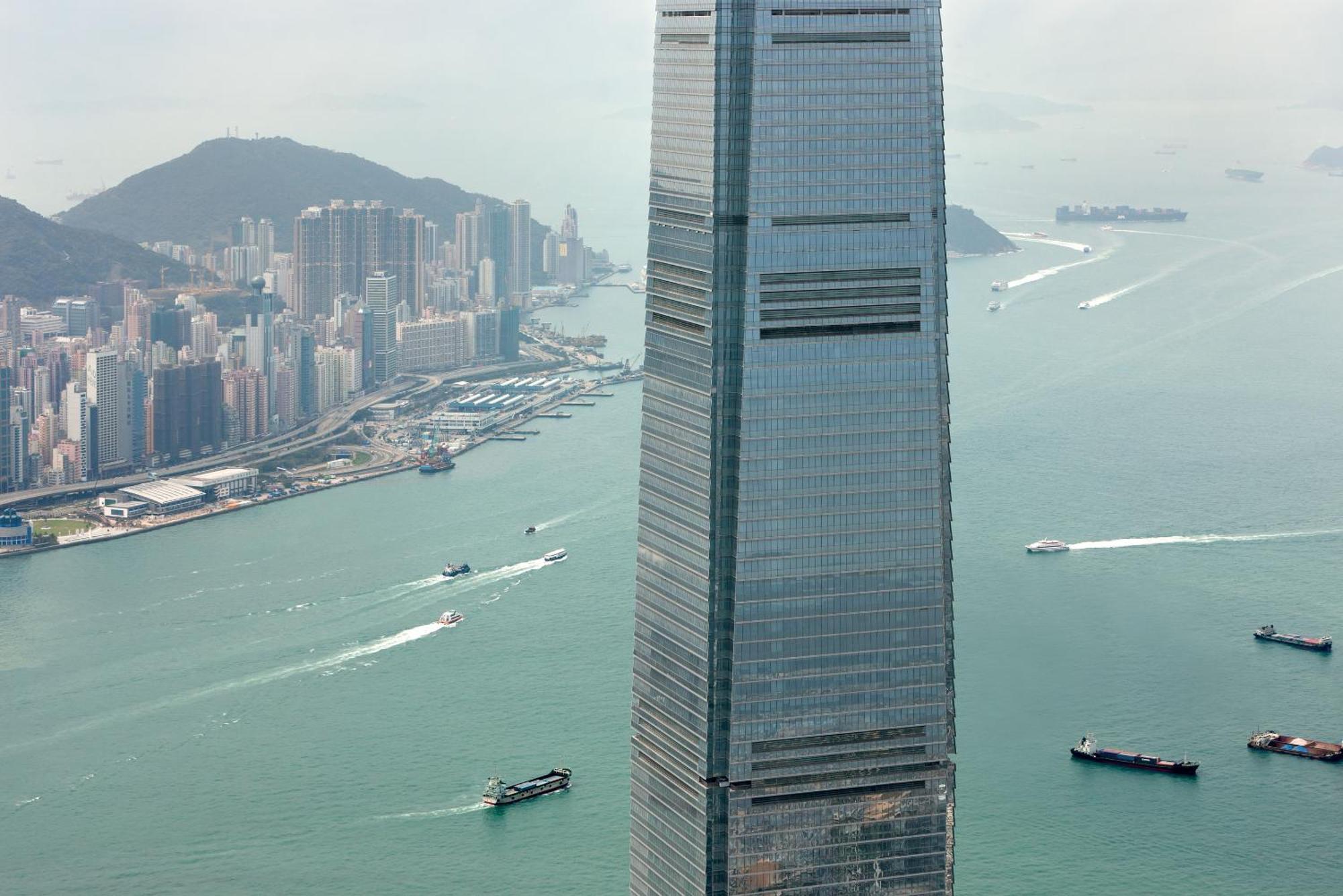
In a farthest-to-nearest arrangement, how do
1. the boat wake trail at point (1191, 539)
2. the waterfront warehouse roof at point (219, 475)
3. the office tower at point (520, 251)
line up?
the office tower at point (520, 251)
the waterfront warehouse roof at point (219, 475)
the boat wake trail at point (1191, 539)

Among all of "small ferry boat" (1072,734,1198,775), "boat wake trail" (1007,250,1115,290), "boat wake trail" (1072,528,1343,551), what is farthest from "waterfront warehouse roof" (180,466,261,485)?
"boat wake trail" (1007,250,1115,290)

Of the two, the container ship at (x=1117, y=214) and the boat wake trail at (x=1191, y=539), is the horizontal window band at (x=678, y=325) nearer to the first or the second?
the boat wake trail at (x=1191, y=539)

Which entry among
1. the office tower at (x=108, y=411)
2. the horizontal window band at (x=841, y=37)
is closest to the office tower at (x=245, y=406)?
the office tower at (x=108, y=411)

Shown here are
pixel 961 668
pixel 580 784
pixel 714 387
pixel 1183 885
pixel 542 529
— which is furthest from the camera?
pixel 542 529

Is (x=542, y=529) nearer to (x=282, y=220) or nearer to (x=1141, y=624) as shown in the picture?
(x=1141, y=624)

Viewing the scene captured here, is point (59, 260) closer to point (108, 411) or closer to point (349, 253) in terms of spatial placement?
point (349, 253)

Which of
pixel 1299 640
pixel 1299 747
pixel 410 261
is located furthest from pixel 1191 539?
pixel 410 261

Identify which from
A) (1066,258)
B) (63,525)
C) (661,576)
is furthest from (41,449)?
(1066,258)
